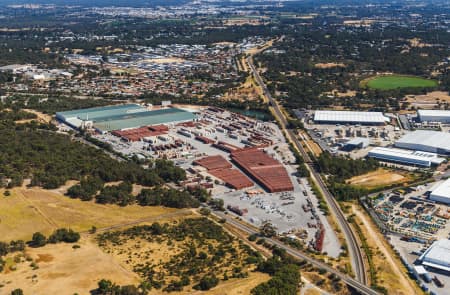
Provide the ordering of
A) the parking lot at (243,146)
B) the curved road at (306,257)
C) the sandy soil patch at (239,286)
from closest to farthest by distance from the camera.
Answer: the sandy soil patch at (239,286) < the curved road at (306,257) < the parking lot at (243,146)

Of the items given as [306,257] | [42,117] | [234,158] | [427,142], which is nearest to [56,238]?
[306,257]

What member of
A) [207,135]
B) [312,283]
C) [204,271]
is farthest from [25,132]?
[312,283]

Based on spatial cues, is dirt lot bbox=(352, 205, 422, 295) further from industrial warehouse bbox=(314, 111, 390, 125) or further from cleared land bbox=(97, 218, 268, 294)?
industrial warehouse bbox=(314, 111, 390, 125)

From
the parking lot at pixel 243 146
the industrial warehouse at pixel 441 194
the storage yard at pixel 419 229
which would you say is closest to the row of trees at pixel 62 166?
the parking lot at pixel 243 146

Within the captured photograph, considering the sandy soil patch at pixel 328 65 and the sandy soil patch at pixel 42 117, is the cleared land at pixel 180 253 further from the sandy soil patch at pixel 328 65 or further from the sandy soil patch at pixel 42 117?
the sandy soil patch at pixel 328 65

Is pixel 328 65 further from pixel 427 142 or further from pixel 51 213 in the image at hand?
pixel 51 213

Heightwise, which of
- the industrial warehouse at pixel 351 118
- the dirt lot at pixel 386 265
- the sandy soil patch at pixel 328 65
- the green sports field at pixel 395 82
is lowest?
the dirt lot at pixel 386 265
